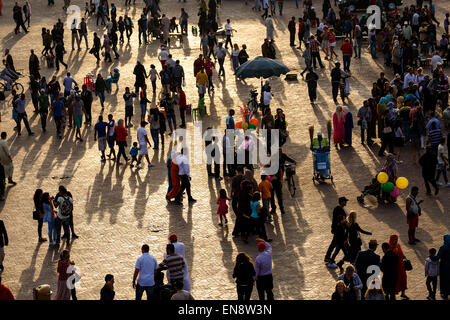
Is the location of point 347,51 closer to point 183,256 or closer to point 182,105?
point 182,105

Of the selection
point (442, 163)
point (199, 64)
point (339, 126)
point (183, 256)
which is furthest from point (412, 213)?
point (199, 64)

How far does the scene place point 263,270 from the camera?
1566cm

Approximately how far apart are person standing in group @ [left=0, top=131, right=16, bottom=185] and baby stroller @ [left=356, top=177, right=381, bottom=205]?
9830 millimetres

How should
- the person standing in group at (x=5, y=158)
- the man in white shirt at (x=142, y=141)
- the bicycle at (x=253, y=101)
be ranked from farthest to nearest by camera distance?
1. the bicycle at (x=253, y=101)
2. the man in white shirt at (x=142, y=141)
3. the person standing in group at (x=5, y=158)

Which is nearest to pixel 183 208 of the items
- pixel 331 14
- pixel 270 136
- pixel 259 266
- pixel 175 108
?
pixel 270 136

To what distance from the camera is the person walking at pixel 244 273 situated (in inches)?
608

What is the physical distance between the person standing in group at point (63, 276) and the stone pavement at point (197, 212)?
3.39 feet

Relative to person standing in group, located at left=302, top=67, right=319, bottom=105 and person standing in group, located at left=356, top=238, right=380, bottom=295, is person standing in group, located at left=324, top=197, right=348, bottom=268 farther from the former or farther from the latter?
person standing in group, located at left=302, top=67, right=319, bottom=105

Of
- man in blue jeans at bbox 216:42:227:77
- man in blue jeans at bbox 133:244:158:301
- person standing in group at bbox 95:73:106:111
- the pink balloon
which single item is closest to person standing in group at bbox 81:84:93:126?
person standing in group at bbox 95:73:106:111

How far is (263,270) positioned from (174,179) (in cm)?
671

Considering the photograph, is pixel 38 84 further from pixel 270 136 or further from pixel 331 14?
pixel 331 14

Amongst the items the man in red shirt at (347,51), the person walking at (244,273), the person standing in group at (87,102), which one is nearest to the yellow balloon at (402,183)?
the person walking at (244,273)

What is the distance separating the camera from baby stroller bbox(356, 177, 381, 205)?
2136cm

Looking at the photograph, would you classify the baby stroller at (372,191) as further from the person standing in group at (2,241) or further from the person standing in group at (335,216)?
the person standing in group at (2,241)
